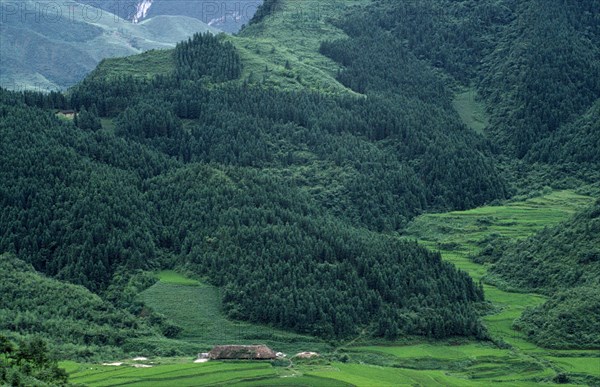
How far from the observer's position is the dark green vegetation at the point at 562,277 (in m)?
123

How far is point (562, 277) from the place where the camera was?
139500 millimetres

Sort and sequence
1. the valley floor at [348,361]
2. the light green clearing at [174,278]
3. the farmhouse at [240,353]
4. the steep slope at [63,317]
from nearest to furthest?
the valley floor at [348,361] → the farmhouse at [240,353] → the steep slope at [63,317] → the light green clearing at [174,278]

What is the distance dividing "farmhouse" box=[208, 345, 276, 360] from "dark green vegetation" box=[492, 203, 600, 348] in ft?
97.2

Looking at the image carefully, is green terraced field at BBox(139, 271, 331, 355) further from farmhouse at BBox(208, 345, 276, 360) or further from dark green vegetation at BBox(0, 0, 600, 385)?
farmhouse at BBox(208, 345, 276, 360)

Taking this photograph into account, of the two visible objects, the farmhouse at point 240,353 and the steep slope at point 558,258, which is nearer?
the farmhouse at point 240,353

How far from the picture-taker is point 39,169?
499 ft

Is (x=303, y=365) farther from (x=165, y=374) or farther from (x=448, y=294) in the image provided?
(x=448, y=294)

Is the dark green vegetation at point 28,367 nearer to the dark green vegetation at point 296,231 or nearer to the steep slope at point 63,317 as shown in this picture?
the dark green vegetation at point 296,231

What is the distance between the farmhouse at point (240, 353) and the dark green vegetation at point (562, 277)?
97.2ft

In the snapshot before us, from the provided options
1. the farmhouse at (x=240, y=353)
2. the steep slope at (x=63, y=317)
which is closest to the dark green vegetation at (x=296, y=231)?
the steep slope at (x=63, y=317)

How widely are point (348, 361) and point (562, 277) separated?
35.7 meters

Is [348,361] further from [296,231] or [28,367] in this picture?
[28,367]

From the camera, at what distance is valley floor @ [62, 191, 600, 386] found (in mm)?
103938

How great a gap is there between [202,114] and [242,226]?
1839 inches
